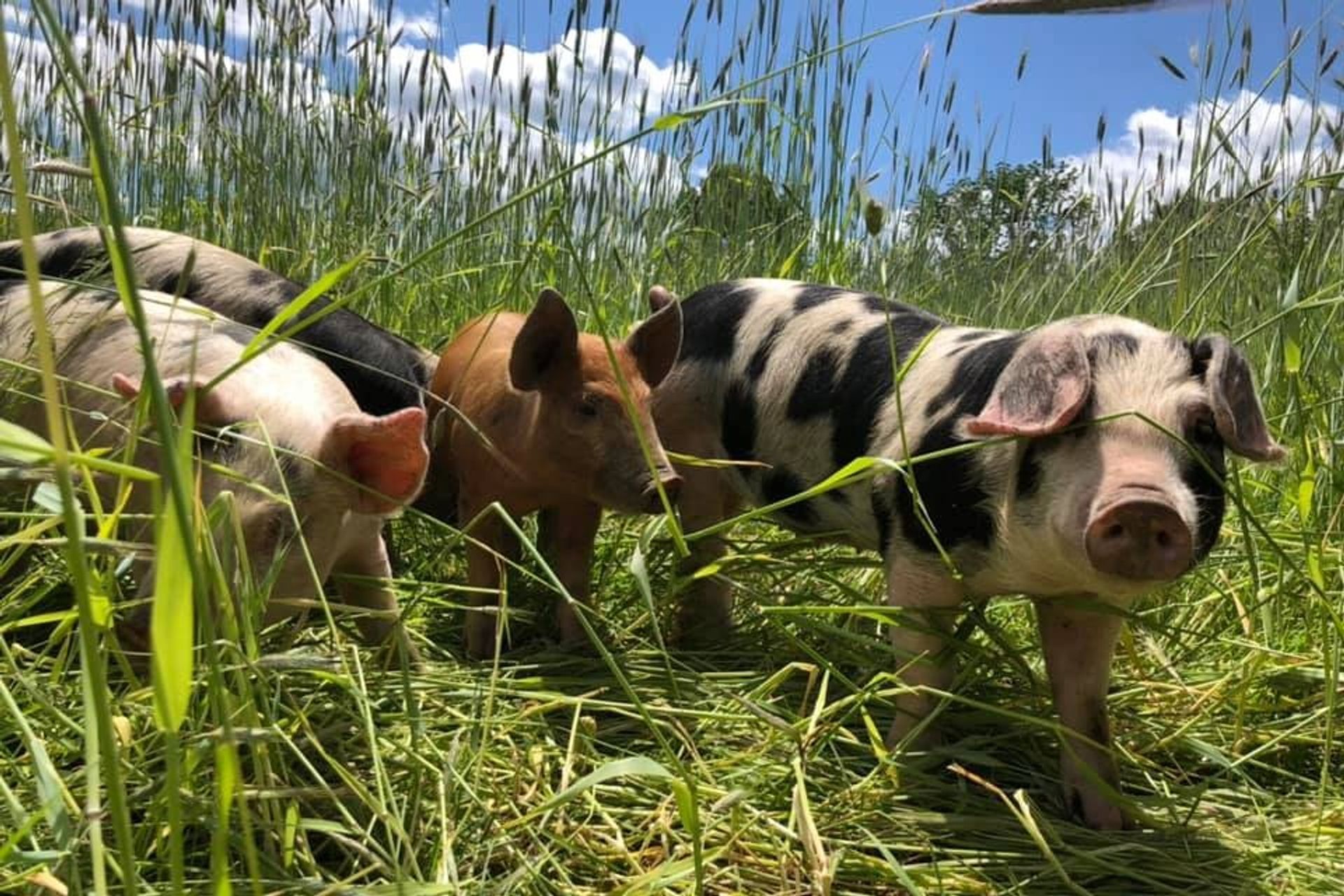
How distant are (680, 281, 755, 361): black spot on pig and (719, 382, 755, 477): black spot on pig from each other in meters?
0.11

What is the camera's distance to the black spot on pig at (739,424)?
2.87 metres

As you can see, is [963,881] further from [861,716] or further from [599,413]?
[599,413]

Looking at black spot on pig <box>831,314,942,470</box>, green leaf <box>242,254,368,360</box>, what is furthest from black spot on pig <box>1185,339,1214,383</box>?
green leaf <box>242,254,368,360</box>

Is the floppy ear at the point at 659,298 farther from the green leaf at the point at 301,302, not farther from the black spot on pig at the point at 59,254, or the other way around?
the green leaf at the point at 301,302

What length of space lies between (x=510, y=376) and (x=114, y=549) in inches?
68.7

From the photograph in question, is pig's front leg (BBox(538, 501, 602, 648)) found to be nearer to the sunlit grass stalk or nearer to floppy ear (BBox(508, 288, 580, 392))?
floppy ear (BBox(508, 288, 580, 392))

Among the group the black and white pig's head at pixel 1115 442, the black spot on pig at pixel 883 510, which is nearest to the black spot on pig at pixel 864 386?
the black spot on pig at pixel 883 510

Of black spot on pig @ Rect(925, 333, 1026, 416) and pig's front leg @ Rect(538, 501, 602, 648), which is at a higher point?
black spot on pig @ Rect(925, 333, 1026, 416)

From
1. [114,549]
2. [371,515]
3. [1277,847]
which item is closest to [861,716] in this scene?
[1277,847]

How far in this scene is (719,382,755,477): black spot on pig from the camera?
2.87 m

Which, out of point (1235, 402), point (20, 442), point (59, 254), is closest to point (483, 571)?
point (1235, 402)

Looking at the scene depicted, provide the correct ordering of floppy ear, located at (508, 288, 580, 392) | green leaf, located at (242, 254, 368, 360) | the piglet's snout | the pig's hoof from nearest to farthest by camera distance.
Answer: green leaf, located at (242, 254, 368, 360), the piglet's snout, the pig's hoof, floppy ear, located at (508, 288, 580, 392)

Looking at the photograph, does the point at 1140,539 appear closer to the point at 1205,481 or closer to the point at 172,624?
the point at 1205,481

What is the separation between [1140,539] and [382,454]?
1233mm
